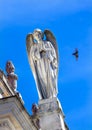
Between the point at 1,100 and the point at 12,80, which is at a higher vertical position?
the point at 12,80

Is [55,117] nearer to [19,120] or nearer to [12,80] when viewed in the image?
[19,120]

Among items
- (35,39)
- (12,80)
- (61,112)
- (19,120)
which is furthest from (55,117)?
(12,80)

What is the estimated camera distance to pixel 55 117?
11133mm

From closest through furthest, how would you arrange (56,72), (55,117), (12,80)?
(55,117) → (56,72) → (12,80)

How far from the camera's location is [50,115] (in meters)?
11.2

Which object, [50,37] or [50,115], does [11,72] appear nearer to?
[50,37]

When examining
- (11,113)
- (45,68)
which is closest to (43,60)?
(45,68)

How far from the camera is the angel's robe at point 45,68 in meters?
11.5

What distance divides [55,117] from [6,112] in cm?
147

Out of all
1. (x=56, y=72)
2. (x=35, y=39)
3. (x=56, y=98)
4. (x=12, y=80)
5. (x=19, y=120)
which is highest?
(x=12, y=80)

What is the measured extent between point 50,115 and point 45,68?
1165 mm

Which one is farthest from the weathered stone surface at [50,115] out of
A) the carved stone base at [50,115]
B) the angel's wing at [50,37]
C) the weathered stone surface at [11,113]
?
the angel's wing at [50,37]

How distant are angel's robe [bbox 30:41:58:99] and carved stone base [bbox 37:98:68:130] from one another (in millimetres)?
237

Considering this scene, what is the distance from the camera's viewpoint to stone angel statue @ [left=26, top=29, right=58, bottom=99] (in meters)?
11.5
